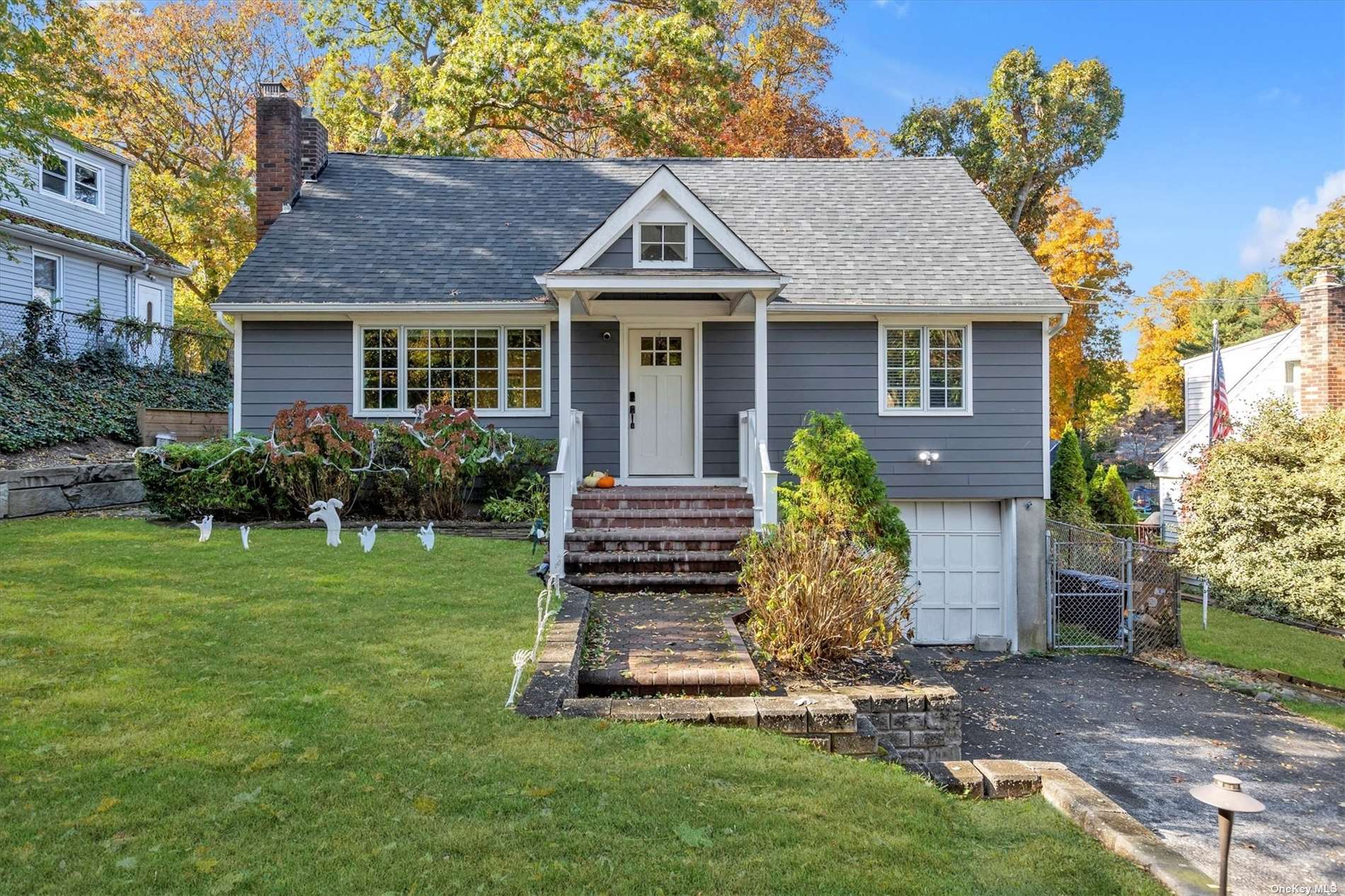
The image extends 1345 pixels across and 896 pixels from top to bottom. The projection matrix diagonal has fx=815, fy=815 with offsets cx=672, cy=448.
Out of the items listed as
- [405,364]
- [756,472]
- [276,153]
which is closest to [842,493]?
[756,472]

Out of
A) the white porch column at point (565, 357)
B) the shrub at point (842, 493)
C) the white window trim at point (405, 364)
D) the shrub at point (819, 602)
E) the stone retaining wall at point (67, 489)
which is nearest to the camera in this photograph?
the shrub at point (819, 602)

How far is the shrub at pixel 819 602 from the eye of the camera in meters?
5.64

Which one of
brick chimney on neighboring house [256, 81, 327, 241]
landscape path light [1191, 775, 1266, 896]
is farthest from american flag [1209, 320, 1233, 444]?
brick chimney on neighboring house [256, 81, 327, 241]


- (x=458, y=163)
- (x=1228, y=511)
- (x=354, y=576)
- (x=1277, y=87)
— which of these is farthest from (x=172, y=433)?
(x=1277, y=87)

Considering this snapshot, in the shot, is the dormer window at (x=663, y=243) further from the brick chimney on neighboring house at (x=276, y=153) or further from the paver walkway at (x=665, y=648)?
the brick chimney on neighboring house at (x=276, y=153)

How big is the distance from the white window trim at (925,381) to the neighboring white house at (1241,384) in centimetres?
929

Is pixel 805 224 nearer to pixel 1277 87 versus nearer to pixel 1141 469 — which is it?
pixel 1277 87

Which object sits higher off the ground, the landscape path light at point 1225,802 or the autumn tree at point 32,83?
the autumn tree at point 32,83

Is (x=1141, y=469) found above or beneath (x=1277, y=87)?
beneath

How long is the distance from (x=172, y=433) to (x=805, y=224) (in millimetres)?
11705

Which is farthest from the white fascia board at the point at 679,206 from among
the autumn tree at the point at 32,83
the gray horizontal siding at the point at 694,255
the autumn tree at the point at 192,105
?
the autumn tree at the point at 192,105

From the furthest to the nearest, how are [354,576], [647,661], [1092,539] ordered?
[1092,539], [354,576], [647,661]

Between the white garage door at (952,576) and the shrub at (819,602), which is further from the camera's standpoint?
the white garage door at (952,576)

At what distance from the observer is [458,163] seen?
14633 millimetres
